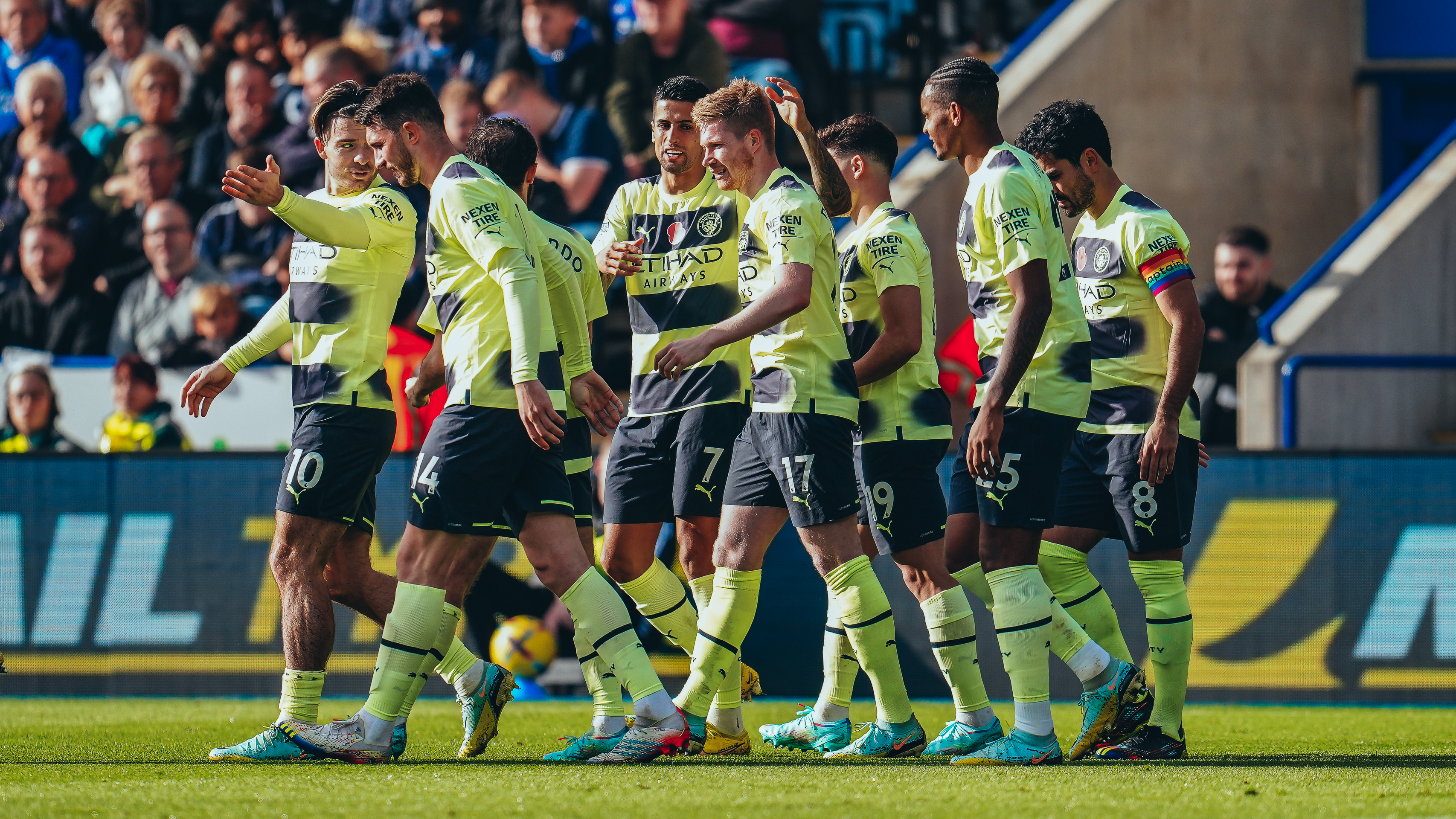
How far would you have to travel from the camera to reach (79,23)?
597 inches

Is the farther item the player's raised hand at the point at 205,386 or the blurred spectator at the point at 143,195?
the blurred spectator at the point at 143,195

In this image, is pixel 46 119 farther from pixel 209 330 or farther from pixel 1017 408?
pixel 1017 408

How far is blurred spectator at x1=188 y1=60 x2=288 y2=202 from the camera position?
13266 mm

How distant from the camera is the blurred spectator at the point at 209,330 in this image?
37.6 ft

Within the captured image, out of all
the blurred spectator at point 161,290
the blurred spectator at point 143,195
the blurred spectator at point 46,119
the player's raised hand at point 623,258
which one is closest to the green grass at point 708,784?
the player's raised hand at point 623,258

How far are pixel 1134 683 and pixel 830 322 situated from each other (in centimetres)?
168

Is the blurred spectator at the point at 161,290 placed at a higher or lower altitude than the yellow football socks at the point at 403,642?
higher

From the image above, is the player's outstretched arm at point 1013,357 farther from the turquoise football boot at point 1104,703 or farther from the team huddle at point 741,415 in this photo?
the turquoise football boot at point 1104,703

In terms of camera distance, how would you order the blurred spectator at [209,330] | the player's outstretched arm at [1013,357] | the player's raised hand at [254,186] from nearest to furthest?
the player's raised hand at [254,186] < the player's outstretched arm at [1013,357] < the blurred spectator at [209,330]

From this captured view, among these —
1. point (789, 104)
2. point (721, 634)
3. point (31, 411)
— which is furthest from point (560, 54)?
point (721, 634)

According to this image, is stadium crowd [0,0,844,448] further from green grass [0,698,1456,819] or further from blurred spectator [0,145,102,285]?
green grass [0,698,1456,819]

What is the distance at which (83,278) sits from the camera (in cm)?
1295

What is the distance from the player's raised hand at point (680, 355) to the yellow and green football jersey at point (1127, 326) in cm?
157

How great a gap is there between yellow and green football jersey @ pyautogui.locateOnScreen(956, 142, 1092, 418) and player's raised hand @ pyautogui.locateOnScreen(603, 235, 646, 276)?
121 centimetres
